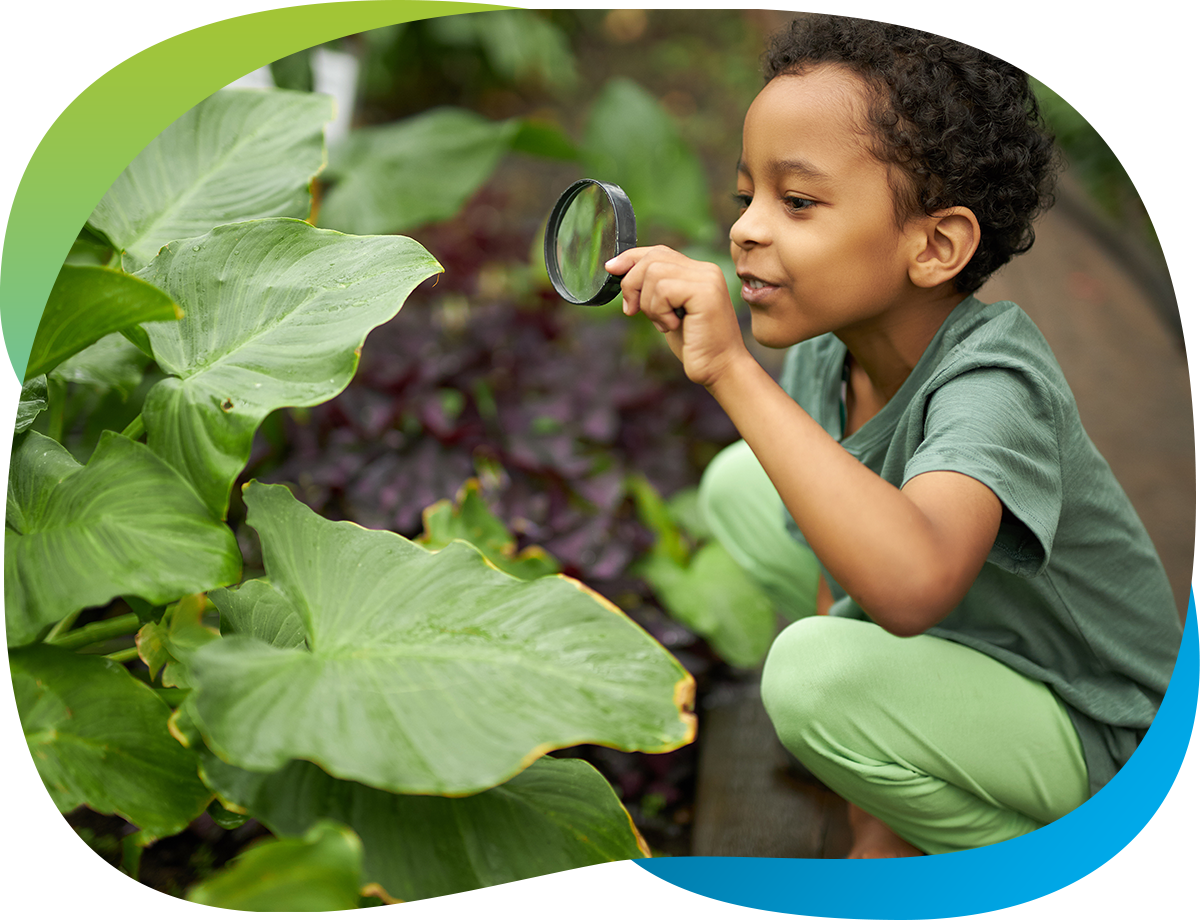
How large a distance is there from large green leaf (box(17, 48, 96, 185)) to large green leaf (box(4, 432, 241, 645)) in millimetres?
451

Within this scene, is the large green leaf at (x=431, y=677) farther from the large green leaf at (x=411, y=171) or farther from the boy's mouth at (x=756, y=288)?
the large green leaf at (x=411, y=171)

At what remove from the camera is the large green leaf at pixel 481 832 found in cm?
75

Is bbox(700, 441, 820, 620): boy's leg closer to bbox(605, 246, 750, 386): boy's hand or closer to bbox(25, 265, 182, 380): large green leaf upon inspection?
bbox(605, 246, 750, 386): boy's hand

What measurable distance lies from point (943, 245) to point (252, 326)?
71 cm

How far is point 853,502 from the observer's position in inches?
29.2

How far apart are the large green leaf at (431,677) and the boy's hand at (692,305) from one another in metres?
0.25

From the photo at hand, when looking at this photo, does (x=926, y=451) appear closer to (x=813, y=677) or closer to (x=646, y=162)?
(x=813, y=677)

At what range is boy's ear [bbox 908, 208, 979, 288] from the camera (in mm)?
906

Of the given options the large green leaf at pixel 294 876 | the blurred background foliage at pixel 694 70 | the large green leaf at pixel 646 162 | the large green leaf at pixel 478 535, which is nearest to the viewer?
the large green leaf at pixel 294 876

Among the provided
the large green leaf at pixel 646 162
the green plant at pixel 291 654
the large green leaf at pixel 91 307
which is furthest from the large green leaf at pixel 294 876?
the large green leaf at pixel 646 162

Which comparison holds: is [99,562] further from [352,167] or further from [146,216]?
[352,167]

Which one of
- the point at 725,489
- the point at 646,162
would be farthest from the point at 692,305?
the point at 646,162

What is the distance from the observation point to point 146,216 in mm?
1150

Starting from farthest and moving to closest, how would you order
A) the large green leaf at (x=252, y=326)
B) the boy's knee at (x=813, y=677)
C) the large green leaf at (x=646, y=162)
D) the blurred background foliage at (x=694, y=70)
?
the blurred background foliage at (x=694, y=70)
the large green leaf at (x=646, y=162)
the boy's knee at (x=813, y=677)
the large green leaf at (x=252, y=326)
